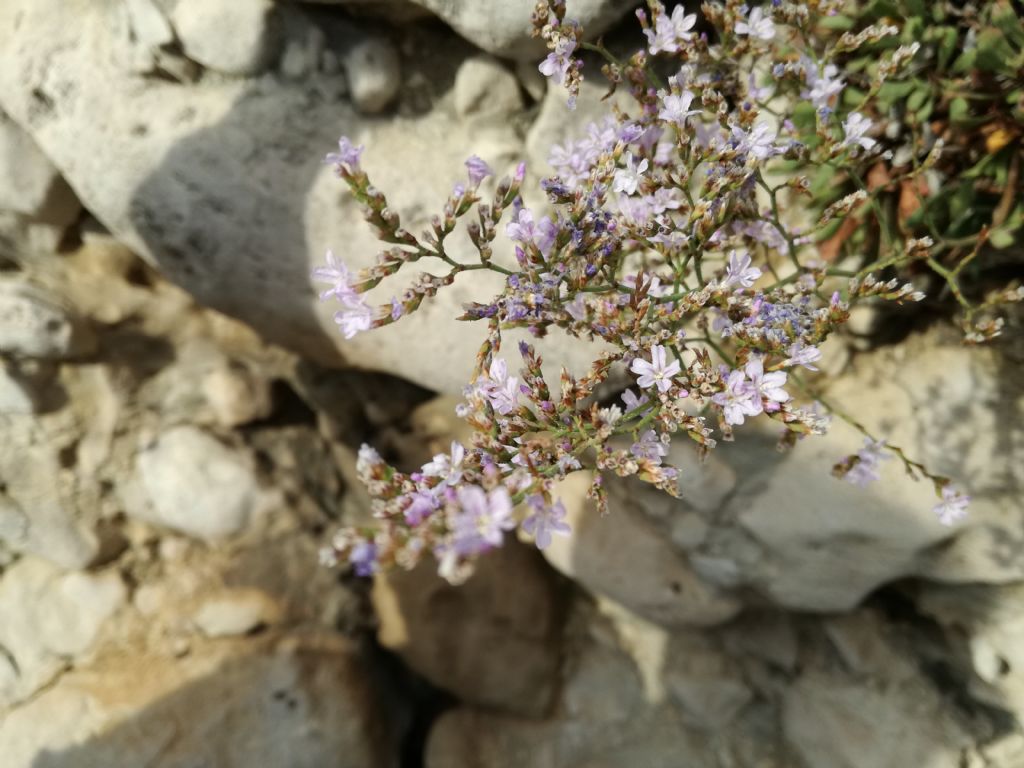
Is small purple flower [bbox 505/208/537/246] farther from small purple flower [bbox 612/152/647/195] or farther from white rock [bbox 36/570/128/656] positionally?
white rock [bbox 36/570/128/656]

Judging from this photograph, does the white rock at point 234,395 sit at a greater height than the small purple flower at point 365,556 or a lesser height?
lesser

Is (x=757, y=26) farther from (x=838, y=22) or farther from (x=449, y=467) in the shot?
(x=449, y=467)

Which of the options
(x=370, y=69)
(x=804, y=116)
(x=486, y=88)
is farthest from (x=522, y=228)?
(x=370, y=69)

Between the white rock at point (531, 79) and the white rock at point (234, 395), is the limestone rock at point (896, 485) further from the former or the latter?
the white rock at point (234, 395)

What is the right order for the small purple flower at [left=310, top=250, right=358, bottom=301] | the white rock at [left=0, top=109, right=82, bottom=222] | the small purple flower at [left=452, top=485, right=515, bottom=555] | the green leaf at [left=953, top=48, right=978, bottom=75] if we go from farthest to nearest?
1. the white rock at [left=0, top=109, right=82, bottom=222]
2. the green leaf at [left=953, top=48, right=978, bottom=75]
3. the small purple flower at [left=310, top=250, right=358, bottom=301]
4. the small purple flower at [left=452, top=485, right=515, bottom=555]

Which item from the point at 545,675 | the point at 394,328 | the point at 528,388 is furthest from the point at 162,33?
the point at 545,675

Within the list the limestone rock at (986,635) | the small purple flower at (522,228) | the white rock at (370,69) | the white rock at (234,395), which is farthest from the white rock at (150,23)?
the limestone rock at (986,635)

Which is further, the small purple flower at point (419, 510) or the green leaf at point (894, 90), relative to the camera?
the green leaf at point (894, 90)

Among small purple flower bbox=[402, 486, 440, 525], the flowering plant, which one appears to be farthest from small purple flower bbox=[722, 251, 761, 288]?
small purple flower bbox=[402, 486, 440, 525]
